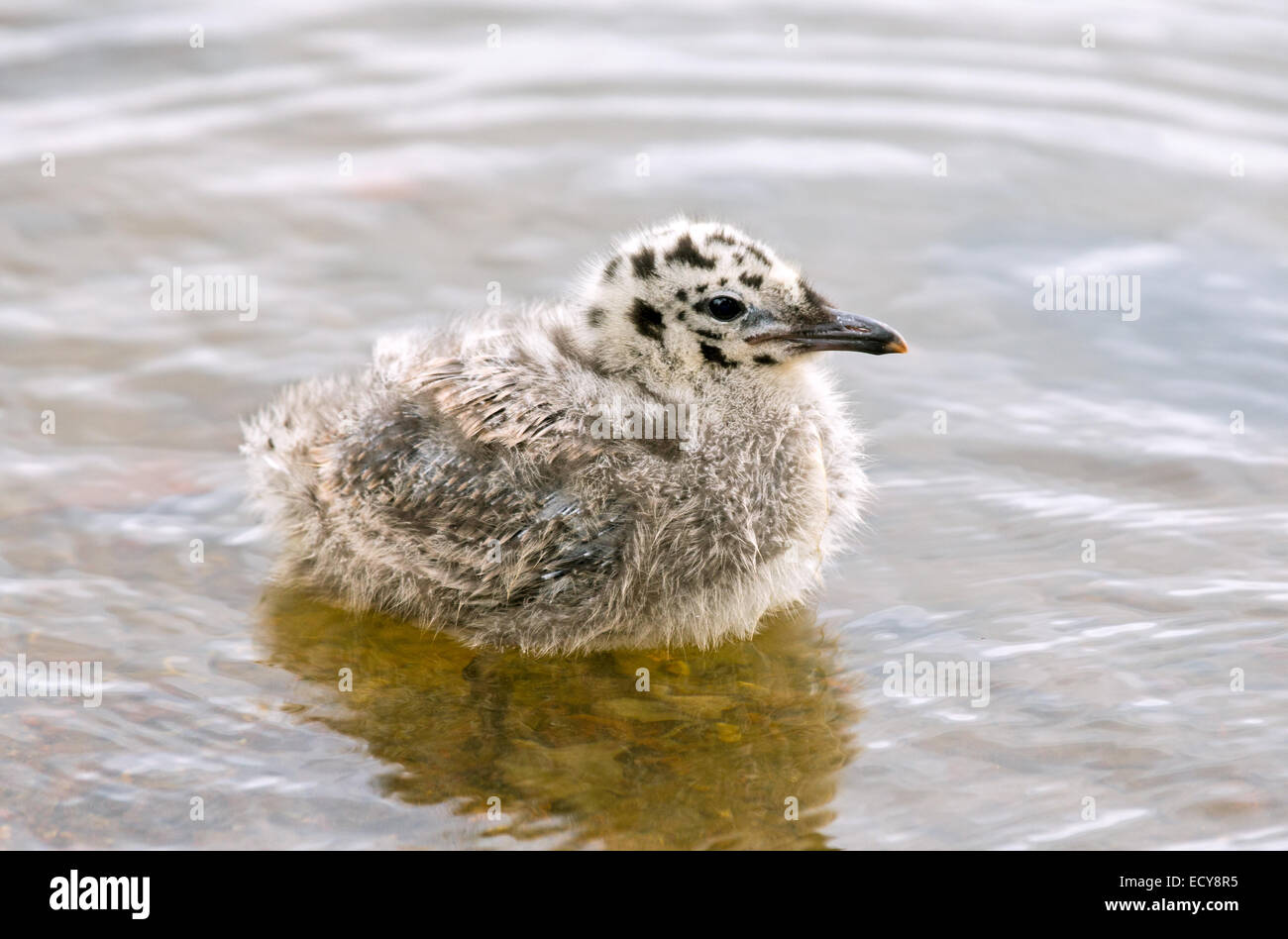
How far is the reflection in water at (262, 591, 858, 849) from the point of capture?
4801mm

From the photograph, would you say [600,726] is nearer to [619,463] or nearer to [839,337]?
[619,463]

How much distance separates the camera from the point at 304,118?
9711 mm

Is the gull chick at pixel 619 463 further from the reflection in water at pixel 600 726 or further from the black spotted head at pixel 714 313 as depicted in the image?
the reflection in water at pixel 600 726

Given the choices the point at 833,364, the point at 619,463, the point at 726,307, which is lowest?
the point at 619,463

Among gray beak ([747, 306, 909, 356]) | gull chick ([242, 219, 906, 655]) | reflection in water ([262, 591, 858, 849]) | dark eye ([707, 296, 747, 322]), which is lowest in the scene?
reflection in water ([262, 591, 858, 849])

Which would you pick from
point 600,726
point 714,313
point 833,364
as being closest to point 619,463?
point 714,313

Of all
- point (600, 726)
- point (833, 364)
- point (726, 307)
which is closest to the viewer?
point (600, 726)

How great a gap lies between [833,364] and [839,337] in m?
1.98

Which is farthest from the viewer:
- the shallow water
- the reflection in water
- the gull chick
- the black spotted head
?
the black spotted head

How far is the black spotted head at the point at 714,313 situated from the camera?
539cm

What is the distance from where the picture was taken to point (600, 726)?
5.23 metres

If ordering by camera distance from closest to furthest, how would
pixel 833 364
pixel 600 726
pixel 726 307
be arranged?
pixel 600 726 < pixel 726 307 < pixel 833 364

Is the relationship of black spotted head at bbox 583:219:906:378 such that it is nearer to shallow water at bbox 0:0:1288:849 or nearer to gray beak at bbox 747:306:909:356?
gray beak at bbox 747:306:909:356

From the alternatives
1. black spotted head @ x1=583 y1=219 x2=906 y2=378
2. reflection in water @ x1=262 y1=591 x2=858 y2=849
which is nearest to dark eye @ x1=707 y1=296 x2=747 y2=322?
black spotted head @ x1=583 y1=219 x2=906 y2=378
